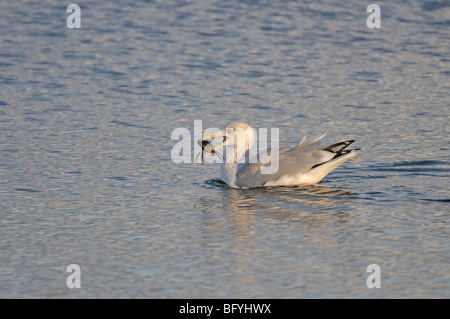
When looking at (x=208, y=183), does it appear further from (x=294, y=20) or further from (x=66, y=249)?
(x=294, y=20)

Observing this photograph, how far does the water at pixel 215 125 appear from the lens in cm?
849

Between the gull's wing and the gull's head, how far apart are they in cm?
61

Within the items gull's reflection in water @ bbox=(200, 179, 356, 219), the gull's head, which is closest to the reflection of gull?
gull's reflection in water @ bbox=(200, 179, 356, 219)

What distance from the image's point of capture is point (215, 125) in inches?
560

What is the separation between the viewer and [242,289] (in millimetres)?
7988

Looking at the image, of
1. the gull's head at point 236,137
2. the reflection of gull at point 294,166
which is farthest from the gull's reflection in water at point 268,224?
the gull's head at point 236,137

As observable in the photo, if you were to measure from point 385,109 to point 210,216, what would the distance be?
19.6ft

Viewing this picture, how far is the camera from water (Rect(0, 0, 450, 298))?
27.9ft

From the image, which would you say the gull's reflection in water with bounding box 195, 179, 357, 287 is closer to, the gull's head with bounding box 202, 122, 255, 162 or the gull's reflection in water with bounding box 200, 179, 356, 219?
the gull's reflection in water with bounding box 200, 179, 356, 219

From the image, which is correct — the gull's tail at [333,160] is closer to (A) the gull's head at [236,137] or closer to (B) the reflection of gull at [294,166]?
(B) the reflection of gull at [294,166]

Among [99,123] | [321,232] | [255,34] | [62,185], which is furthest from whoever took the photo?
[255,34]

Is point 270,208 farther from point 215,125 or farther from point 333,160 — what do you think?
point 215,125

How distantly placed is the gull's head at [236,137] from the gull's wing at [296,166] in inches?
23.9
